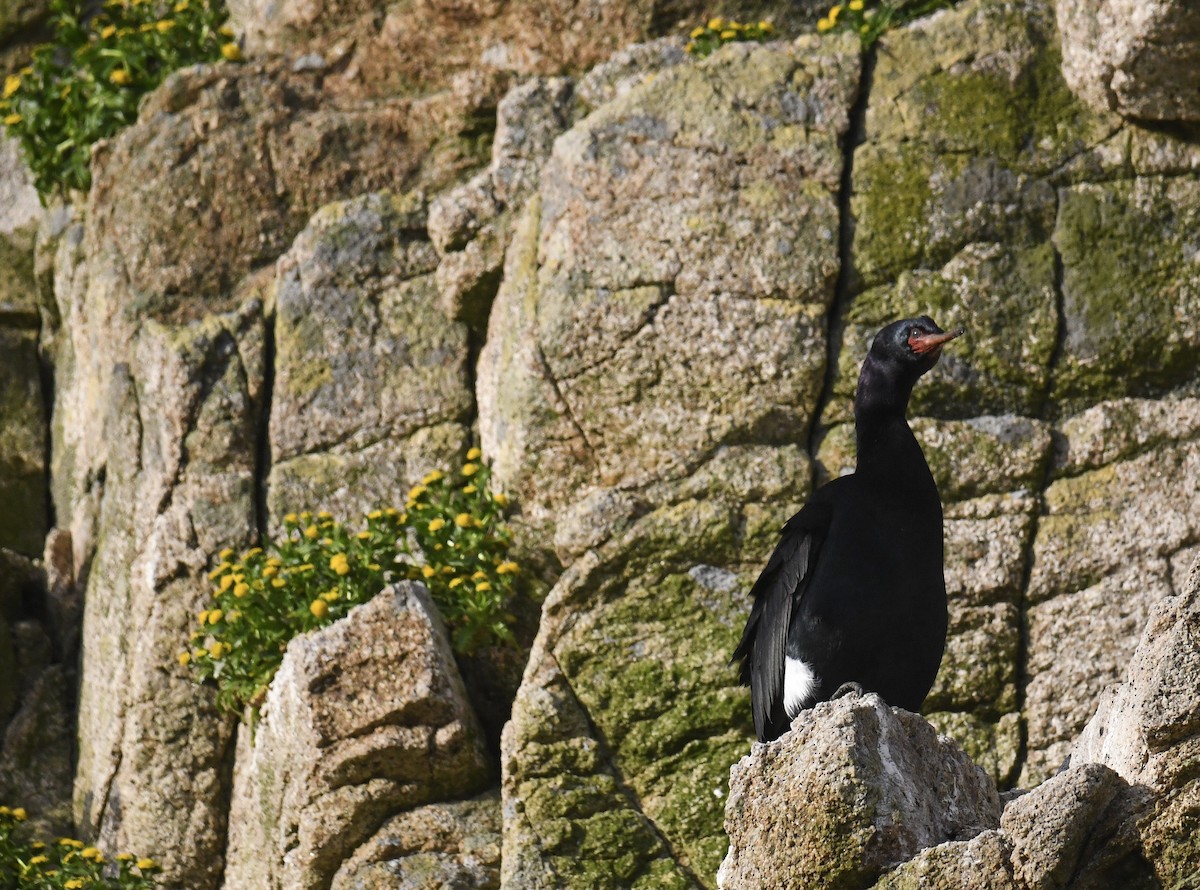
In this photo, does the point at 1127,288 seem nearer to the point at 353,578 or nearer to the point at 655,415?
the point at 655,415

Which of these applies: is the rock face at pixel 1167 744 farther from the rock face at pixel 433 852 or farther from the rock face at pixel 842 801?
the rock face at pixel 433 852

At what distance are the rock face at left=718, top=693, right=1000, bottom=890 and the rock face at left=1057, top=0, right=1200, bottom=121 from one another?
403 centimetres

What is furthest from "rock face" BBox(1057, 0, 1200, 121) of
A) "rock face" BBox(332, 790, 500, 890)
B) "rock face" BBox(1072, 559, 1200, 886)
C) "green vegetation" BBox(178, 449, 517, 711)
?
"rock face" BBox(332, 790, 500, 890)

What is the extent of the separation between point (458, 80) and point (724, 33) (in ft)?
5.13

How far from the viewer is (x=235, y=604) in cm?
730

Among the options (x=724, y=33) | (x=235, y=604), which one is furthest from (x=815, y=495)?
(x=724, y=33)

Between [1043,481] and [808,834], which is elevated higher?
[1043,481]

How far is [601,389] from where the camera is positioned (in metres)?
7.35

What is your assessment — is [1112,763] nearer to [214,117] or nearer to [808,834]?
[808,834]

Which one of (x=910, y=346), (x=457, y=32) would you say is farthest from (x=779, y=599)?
(x=457, y=32)

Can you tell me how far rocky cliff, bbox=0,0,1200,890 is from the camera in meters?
6.73

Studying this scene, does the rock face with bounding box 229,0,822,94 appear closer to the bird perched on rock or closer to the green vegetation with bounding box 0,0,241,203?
the green vegetation with bounding box 0,0,241,203

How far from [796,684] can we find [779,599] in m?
0.29

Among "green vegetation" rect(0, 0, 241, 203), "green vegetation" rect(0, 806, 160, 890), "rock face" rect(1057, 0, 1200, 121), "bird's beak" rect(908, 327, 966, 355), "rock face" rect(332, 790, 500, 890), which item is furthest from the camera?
"green vegetation" rect(0, 0, 241, 203)
